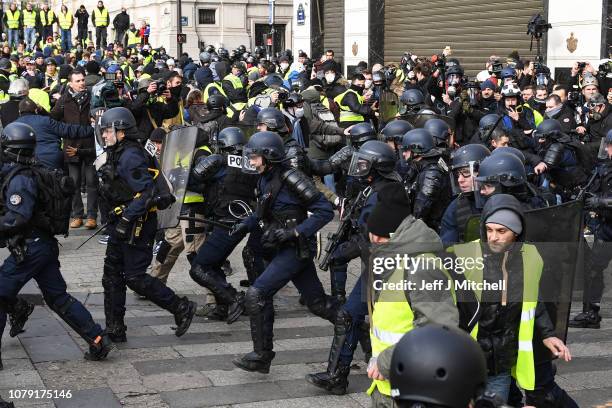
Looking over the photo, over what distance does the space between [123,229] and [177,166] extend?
165 cm

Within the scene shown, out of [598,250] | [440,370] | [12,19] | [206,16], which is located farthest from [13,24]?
[440,370]

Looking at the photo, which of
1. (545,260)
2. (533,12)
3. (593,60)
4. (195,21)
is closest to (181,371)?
(545,260)

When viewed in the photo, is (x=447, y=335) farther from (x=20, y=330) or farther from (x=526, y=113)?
(x=526, y=113)

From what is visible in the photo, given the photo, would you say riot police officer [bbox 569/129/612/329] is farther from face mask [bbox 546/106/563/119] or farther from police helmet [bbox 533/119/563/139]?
face mask [bbox 546/106/563/119]

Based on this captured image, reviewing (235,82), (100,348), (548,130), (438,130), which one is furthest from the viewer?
(235,82)

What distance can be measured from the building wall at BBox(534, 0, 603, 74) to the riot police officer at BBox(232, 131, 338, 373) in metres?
11.6

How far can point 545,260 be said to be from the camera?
216 inches

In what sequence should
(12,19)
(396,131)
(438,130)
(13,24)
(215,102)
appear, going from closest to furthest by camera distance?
(438,130)
(396,131)
(215,102)
(12,19)
(13,24)

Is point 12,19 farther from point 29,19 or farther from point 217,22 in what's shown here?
point 217,22

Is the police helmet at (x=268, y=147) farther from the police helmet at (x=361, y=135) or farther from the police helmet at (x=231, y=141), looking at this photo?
the police helmet at (x=361, y=135)

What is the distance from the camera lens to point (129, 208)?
24.8 ft

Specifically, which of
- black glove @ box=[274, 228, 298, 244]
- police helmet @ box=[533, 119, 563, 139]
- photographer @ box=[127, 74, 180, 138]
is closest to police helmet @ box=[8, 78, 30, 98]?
photographer @ box=[127, 74, 180, 138]

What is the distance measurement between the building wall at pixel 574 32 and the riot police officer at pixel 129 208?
11728 mm

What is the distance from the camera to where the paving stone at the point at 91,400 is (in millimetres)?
6320
